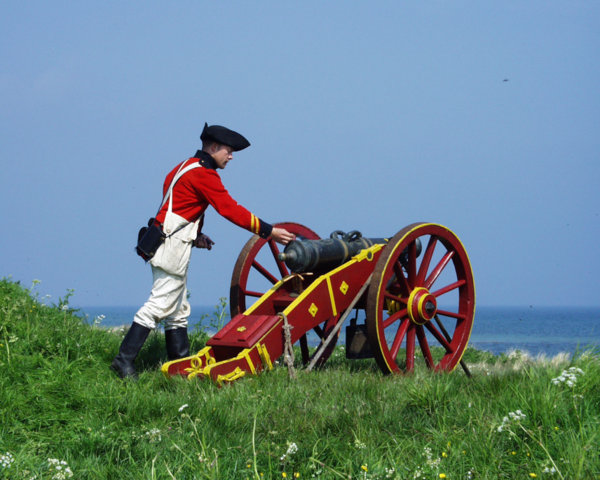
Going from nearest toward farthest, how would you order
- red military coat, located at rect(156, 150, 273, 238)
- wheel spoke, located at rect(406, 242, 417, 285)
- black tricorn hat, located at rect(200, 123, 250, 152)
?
red military coat, located at rect(156, 150, 273, 238) < black tricorn hat, located at rect(200, 123, 250, 152) < wheel spoke, located at rect(406, 242, 417, 285)

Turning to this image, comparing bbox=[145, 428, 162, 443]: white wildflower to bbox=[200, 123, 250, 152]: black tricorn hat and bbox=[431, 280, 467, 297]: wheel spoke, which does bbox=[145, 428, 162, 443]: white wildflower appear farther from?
bbox=[431, 280, 467, 297]: wheel spoke

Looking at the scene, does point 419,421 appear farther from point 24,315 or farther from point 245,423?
point 24,315

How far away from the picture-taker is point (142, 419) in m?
4.16

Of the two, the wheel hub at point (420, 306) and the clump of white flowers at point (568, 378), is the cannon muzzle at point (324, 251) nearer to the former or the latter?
the wheel hub at point (420, 306)

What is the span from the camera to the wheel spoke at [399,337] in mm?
5703

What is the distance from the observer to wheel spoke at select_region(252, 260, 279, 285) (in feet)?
22.1

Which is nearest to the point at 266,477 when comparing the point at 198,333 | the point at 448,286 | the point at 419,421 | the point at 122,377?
the point at 419,421

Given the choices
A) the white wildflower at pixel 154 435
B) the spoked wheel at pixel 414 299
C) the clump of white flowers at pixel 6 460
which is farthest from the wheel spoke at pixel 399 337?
the clump of white flowers at pixel 6 460

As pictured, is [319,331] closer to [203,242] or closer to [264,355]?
[203,242]

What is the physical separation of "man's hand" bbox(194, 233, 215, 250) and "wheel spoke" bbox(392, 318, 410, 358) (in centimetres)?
172

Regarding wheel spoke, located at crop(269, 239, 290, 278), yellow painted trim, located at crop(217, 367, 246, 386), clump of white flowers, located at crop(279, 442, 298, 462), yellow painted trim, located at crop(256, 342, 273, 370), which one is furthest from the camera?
wheel spoke, located at crop(269, 239, 290, 278)

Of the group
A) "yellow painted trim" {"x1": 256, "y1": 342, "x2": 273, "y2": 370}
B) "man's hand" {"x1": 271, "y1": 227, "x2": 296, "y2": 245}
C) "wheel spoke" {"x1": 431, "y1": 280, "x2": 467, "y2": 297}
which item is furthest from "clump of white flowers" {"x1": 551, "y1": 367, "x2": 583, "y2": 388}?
"man's hand" {"x1": 271, "y1": 227, "x2": 296, "y2": 245}

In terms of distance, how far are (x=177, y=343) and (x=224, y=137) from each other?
1774 mm

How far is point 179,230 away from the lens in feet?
18.7
